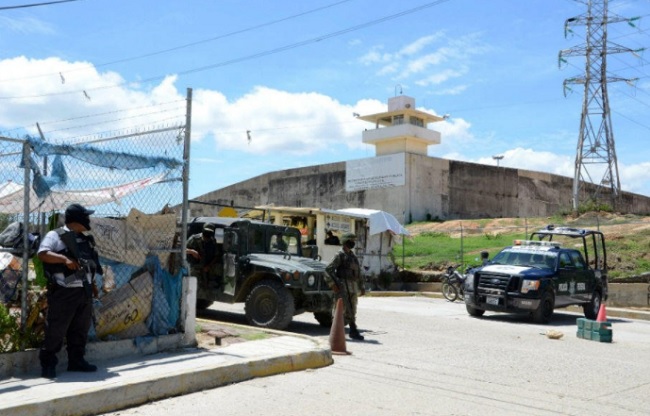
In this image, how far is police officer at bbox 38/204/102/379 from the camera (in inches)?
254

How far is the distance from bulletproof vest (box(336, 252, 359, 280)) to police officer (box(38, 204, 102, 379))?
15.3 ft

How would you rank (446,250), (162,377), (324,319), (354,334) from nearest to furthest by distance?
(162,377), (354,334), (324,319), (446,250)

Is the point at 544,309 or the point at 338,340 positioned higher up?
the point at 544,309

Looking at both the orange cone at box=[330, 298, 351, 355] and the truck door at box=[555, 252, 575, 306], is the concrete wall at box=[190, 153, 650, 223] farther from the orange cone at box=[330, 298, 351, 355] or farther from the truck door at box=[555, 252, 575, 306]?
the orange cone at box=[330, 298, 351, 355]

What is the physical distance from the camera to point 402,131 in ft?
145

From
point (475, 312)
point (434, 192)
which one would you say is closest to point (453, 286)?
point (475, 312)

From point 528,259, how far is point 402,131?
28.6 meters

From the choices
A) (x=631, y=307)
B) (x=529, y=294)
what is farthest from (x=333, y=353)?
(x=631, y=307)

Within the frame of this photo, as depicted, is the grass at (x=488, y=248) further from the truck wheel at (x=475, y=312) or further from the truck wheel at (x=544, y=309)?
the truck wheel at (x=475, y=312)

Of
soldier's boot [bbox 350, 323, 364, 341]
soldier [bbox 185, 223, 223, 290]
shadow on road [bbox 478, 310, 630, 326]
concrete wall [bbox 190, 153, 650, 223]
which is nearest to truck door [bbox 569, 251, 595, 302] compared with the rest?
shadow on road [bbox 478, 310, 630, 326]

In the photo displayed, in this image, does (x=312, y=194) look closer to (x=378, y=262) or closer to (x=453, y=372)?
(x=378, y=262)

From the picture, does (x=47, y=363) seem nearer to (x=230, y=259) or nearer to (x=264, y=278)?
(x=264, y=278)

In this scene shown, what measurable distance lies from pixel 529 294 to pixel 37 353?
36.1ft

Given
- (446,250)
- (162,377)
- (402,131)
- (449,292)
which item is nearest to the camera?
(162,377)
